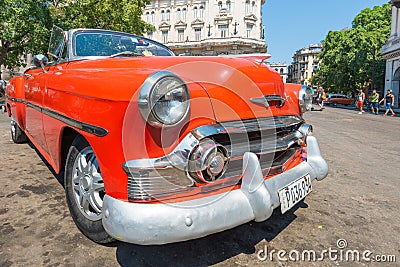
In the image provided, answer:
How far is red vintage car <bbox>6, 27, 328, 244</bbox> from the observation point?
1.59m

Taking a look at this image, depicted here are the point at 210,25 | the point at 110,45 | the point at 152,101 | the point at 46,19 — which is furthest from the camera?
the point at 210,25

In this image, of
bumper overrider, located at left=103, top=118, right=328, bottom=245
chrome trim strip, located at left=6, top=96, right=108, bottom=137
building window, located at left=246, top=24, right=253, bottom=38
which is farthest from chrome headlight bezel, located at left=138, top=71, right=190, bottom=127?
building window, located at left=246, top=24, right=253, bottom=38

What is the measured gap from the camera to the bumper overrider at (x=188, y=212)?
1533 millimetres

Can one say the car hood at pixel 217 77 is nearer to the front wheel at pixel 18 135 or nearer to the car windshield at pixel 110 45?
the car windshield at pixel 110 45

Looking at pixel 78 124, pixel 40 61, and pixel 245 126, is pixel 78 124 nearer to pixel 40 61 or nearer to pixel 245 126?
pixel 245 126

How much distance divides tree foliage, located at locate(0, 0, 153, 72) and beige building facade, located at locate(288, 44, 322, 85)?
85.9 meters

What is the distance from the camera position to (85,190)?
7.03 feet

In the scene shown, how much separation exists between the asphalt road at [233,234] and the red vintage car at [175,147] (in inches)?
8.9

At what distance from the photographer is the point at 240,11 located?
2016 inches

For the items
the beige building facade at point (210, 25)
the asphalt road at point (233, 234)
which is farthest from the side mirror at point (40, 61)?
the beige building facade at point (210, 25)

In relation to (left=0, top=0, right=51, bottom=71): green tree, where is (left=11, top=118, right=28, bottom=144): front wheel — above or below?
below

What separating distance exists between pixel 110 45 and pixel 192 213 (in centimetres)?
220

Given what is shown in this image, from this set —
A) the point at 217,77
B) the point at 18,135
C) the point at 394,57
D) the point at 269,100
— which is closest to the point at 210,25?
the point at 394,57

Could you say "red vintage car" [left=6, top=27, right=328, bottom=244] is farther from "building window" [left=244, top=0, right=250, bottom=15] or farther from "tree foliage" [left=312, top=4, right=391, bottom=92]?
"building window" [left=244, top=0, right=250, bottom=15]
